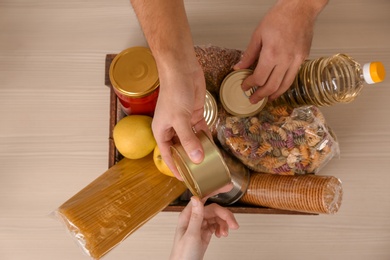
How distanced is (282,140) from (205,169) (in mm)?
227

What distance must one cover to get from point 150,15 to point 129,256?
21.0 inches

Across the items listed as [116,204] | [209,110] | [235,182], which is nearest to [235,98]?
[209,110]

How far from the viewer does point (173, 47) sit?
57 cm

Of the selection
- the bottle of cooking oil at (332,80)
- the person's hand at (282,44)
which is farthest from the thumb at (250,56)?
the bottle of cooking oil at (332,80)

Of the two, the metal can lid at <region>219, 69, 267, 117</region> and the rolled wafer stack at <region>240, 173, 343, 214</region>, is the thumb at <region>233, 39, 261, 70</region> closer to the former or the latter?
the metal can lid at <region>219, 69, 267, 117</region>

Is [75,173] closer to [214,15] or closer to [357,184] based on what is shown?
[214,15]

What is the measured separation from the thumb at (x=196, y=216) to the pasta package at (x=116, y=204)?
9 cm

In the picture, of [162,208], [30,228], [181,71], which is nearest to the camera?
[181,71]

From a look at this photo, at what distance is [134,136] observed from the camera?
708 mm

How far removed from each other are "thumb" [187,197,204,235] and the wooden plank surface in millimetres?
191

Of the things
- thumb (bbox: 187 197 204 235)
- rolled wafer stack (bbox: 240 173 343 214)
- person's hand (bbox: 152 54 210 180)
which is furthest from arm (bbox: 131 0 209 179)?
Result: rolled wafer stack (bbox: 240 173 343 214)

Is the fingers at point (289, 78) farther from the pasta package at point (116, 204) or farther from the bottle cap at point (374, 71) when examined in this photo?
the pasta package at point (116, 204)

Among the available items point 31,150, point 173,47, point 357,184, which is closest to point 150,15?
point 173,47

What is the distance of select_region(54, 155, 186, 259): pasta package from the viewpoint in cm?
64
